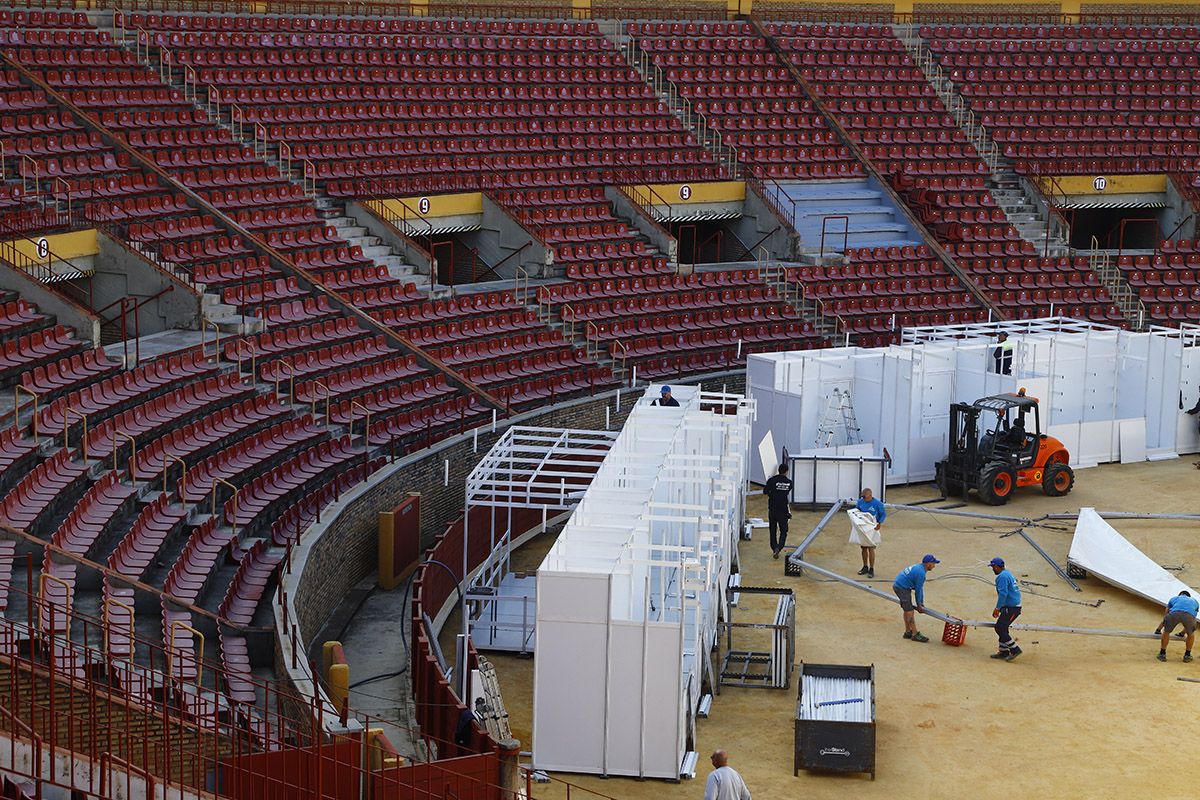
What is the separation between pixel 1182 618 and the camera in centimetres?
2009

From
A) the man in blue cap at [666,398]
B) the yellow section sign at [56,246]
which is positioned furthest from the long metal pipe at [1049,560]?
the yellow section sign at [56,246]

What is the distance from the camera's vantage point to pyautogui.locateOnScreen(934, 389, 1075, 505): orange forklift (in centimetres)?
2764

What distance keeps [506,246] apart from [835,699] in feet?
60.1

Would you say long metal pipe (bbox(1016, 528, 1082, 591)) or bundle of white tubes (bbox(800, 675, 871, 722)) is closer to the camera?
bundle of white tubes (bbox(800, 675, 871, 722))

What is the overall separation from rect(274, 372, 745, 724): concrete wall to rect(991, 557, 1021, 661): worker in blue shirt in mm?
7553

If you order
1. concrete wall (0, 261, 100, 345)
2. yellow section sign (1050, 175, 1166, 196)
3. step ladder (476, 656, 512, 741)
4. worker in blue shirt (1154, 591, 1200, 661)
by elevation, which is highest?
yellow section sign (1050, 175, 1166, 196)

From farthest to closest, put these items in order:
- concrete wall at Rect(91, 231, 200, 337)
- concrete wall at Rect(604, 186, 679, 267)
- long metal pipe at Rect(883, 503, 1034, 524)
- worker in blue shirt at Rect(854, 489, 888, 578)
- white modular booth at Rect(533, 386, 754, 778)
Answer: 1. concrete wall at Rect(604, 186, 679, 267)
2. long metal pipe at Rect(883, 503, 1034, 524)
3. concrete wall at Rect(91, 231, 200, 337)
4. worker in blue shirt at Rect(854, 489, 888, 578)
5. white modular booth at Rect(533, 386, 754, 778)

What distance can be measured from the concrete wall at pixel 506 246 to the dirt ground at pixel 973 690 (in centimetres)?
940

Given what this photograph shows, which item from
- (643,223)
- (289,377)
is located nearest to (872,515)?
(289,377)

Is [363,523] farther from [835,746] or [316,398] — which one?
[835,746]

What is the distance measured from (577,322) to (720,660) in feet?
42.7

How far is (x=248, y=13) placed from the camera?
121ft

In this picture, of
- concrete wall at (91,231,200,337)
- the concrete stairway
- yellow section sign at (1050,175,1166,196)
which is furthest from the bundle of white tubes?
yellow section sign at (1050,175,1166,196)

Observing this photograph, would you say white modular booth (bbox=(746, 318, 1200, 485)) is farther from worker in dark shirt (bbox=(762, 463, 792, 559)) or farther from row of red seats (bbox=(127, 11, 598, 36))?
row of red seats (bbox=(127, 11, 598, 36))
